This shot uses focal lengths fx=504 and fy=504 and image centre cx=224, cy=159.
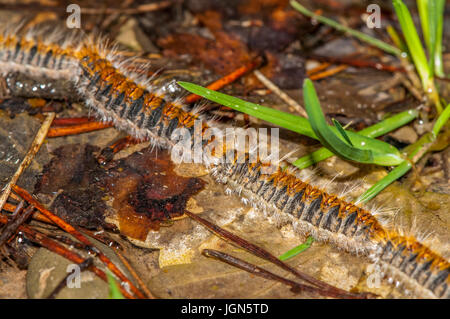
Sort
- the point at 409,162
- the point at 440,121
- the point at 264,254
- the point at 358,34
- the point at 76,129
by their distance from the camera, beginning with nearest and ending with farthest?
the point at 264,254 < the point at 409,162 < the point at 440,121 < the point at 76,129 < the point at 358,34

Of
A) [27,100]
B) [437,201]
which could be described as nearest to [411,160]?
[437,201]

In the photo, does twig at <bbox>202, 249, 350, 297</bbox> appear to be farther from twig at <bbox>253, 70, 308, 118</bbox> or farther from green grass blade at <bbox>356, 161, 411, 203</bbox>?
twig at <bbox>253, 70, 308, 118</bbox>

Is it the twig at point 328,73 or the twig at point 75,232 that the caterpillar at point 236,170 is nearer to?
the twig at point 75,232

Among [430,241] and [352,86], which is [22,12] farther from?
[430,241]

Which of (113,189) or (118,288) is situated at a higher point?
(113,189)

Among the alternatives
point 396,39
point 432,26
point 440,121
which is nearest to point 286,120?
point 440,121

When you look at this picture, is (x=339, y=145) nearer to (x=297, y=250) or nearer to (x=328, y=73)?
(x=297, y=250)
